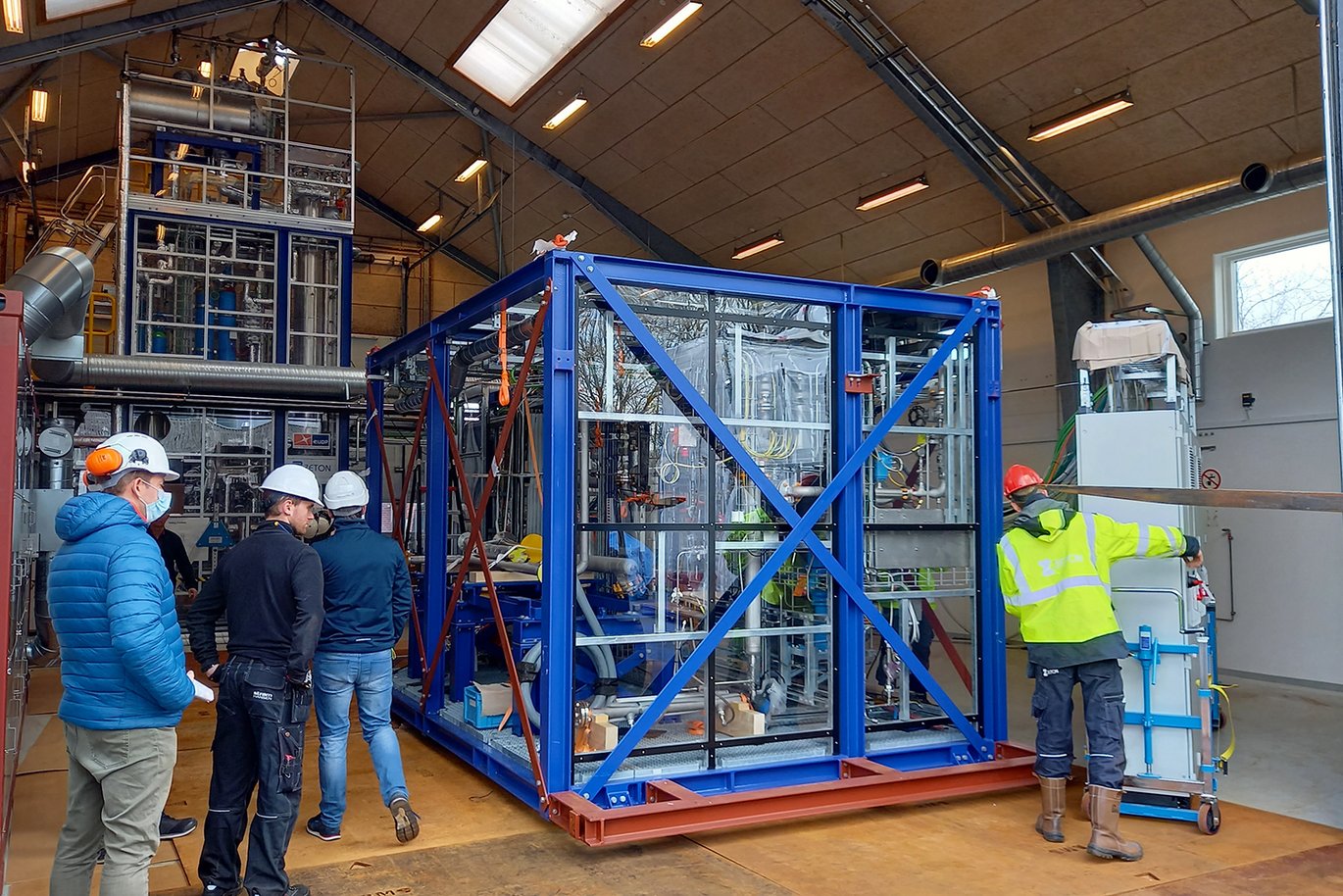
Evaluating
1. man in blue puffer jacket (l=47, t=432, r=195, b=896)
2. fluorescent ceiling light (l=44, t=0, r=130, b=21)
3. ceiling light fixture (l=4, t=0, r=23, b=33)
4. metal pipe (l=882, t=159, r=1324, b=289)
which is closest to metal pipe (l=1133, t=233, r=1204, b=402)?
metal pipe (l=882, t=159, r=1324, b=289)

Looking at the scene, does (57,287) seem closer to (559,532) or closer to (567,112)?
(559,532)

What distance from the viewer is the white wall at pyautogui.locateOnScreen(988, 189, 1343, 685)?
1055 cm

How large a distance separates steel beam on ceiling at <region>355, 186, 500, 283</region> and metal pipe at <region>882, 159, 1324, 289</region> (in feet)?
36.6

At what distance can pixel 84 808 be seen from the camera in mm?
3730

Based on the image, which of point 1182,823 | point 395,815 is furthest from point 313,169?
point 1182,823

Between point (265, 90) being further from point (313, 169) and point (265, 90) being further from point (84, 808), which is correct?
point (84, 808)

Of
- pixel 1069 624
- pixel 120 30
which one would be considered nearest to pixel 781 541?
pixel 1069 624

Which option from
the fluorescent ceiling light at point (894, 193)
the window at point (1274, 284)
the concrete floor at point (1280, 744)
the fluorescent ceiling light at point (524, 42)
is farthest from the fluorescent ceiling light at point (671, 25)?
the concrete floor at point (1280, 744)

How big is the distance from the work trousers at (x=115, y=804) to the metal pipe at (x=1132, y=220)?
1020cm

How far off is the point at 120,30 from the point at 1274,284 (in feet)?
47.4

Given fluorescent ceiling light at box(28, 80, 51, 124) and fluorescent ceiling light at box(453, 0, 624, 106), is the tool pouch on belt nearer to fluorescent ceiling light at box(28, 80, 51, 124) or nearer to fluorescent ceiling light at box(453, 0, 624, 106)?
fluorescent ceiling light at box(453, 0, 624, 106)

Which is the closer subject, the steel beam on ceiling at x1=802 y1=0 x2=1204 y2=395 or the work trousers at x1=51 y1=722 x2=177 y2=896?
the work trousers at x1=51 y1=722 x2=177 y2=896

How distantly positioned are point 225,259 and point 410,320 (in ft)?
30.5

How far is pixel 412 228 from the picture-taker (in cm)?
2209
